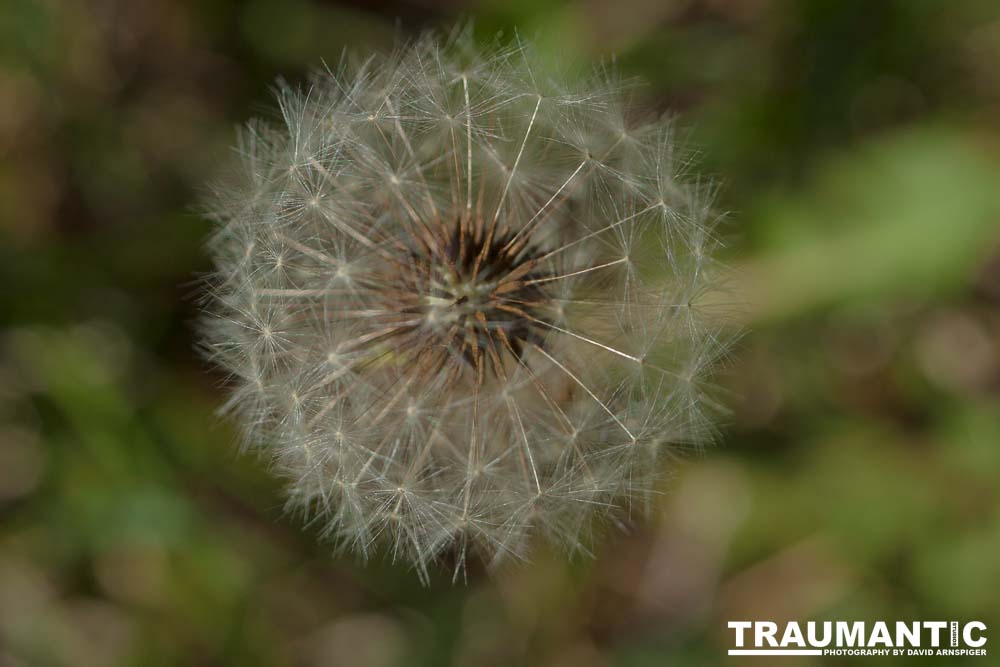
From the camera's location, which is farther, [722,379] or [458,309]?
[722,379]

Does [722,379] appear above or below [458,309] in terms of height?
above

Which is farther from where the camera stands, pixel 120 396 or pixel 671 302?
pixel 120 396

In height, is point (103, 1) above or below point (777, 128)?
above

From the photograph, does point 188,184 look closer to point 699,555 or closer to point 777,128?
point 777,128

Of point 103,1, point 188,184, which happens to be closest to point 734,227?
point 188,184

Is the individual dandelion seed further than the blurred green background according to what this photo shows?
No

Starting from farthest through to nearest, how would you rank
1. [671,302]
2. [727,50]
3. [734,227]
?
[727,50], [734,227], [671,302]
